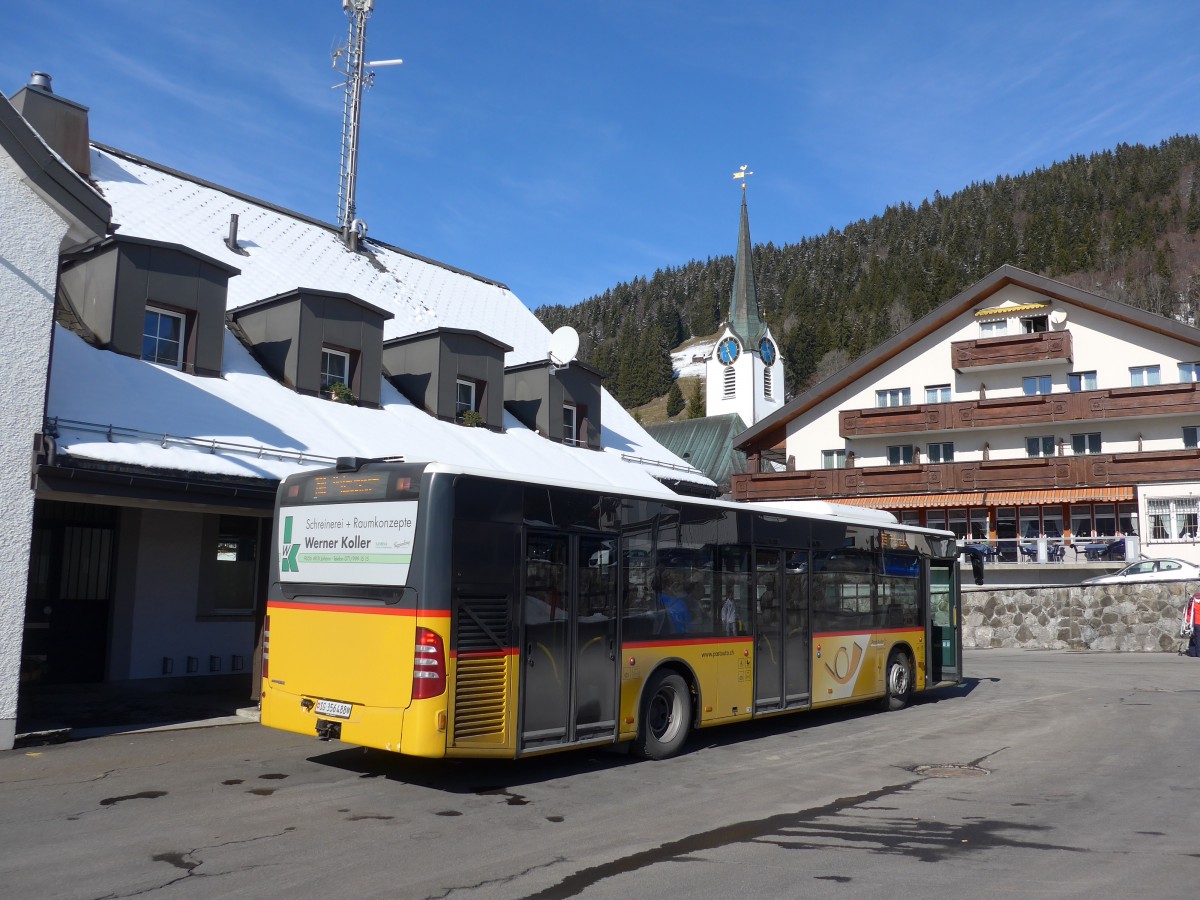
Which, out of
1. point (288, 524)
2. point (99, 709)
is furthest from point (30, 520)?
point (99, 709)

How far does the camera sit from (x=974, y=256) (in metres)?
125

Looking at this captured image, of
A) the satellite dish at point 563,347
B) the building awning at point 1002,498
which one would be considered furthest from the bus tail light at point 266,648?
the building awning at point 1002,498

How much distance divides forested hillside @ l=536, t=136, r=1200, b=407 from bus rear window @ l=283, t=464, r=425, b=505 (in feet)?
364

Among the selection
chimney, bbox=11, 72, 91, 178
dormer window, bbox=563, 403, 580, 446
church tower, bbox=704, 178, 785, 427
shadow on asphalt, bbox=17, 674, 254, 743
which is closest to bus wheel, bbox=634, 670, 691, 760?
shadow on asphalt, bbox=17, 674, 254, 743

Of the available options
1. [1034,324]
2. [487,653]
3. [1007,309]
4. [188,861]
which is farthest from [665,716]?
[1034,324]

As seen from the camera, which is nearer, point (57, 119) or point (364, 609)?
point (364, 609)

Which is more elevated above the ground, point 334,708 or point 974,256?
point 974,256

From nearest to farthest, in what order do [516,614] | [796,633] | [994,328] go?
[516,614] → [796,633] → [994,328]

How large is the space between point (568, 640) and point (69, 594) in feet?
29.9

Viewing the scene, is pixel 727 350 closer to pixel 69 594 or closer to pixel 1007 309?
pixel 1007 309

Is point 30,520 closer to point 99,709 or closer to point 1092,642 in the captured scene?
point 99,709

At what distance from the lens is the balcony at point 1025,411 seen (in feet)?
120

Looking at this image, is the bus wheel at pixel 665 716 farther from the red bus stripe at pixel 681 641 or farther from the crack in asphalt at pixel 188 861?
the crack in asphalt at pixel 188 861

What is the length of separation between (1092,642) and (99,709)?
24.6 meters
